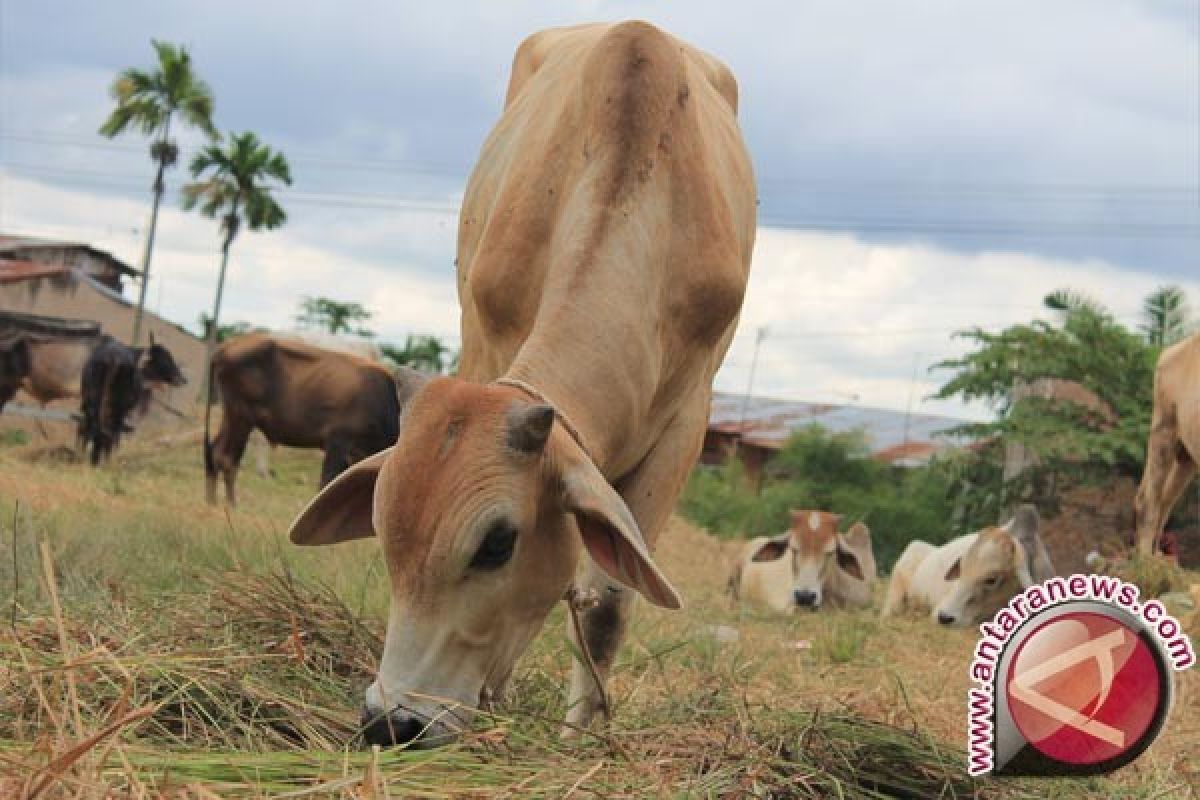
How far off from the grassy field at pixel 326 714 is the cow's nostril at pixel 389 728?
0.14 ft

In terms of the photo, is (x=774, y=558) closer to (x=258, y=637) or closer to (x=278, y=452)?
(x=258, y=637)

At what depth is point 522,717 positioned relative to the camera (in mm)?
3521

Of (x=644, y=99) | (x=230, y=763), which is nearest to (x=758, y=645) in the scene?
(x=644, y=99)

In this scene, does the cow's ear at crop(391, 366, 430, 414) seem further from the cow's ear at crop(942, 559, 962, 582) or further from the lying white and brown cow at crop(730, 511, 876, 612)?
the lying white and brown cow at crop(730, 511, 876, 612)

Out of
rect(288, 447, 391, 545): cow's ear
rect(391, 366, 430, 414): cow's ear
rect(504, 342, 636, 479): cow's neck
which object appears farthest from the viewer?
rect(504, 342, 636, 479): cow's neck

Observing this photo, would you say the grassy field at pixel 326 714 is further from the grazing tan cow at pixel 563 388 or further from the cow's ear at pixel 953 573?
the cow's ear at pixel 953 573

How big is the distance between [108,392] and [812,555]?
9689 millimetres

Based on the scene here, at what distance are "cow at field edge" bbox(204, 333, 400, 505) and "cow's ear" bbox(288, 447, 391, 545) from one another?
9953mm

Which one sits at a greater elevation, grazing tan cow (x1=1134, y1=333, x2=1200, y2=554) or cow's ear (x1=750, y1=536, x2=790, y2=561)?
grazing tan cow (x1=1134, y1=333, x2=1200, y2=554)

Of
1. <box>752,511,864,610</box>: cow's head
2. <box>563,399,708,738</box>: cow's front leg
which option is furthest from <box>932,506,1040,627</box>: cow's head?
<box>563,399,708,738</box>: cow's front leg

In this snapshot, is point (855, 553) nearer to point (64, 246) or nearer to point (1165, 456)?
point (1165, 456)

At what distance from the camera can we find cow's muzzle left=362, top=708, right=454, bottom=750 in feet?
9.27

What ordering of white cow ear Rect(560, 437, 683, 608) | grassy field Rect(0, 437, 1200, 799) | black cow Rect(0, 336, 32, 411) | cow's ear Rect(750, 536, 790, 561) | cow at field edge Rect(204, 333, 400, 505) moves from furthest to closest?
black cow Rect(0, 336, 32, 411) → cow at field edge Rect(204, 333, 400, 505) → cow's ear Rect(750, 536, 790, 561) → white cow ear Rect(560, 437, 683, 608) → grassy field Rect(0, 437, 1200, 799)

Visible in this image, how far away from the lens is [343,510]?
11.7ft
